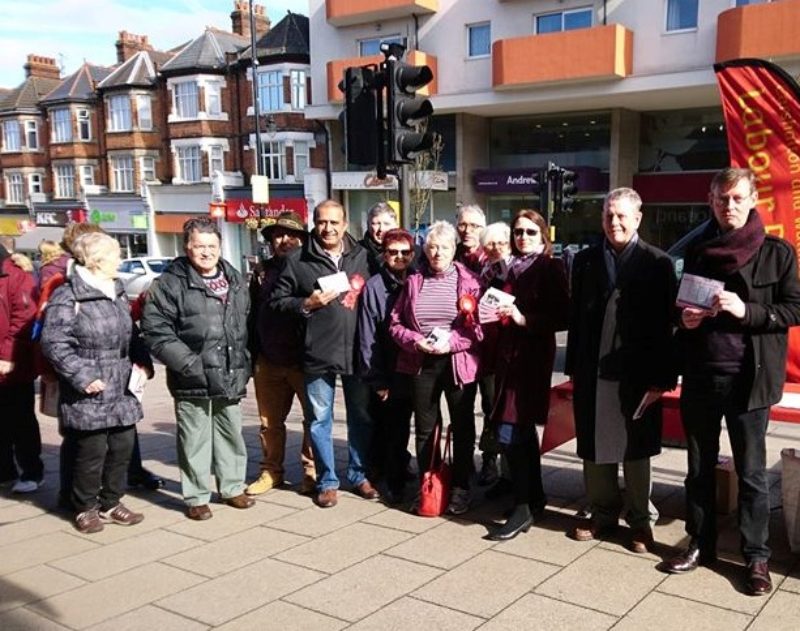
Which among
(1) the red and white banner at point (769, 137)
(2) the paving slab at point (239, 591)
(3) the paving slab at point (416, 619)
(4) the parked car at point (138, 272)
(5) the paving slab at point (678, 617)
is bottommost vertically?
(4) the parked car at point (138, 272)

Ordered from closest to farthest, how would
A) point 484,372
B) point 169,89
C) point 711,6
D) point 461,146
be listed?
point 484,372 < point 711,6 < point 461,146 < point 169,89

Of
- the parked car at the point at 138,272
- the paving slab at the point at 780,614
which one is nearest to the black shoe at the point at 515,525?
the paving slab at the point at 780,614

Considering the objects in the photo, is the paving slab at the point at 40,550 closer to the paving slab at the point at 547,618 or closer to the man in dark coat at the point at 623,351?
the paving slab at the point at 547,618

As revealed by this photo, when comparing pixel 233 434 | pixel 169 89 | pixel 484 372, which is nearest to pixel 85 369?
pixel 233 434

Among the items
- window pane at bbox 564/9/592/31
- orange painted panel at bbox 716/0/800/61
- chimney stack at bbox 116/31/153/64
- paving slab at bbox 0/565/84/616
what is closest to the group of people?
paving slab at bbox 0/565/84/616

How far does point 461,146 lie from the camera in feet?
79.6

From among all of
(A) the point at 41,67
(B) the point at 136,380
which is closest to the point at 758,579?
(B) the point at 136,380

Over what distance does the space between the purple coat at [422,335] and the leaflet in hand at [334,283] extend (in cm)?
38

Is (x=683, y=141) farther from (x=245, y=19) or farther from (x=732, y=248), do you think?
(x=245, y=19)

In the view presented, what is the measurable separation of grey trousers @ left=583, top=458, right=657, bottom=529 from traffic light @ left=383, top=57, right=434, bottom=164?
324 cm

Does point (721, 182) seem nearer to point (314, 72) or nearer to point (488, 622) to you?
point (488, 622)

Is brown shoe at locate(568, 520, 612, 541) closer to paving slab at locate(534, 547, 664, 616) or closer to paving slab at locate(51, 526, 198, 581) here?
paving slab at locate(534, 547, 664, 616)

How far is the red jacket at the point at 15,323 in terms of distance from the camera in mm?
5328

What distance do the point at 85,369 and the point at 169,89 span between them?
32.8 m
